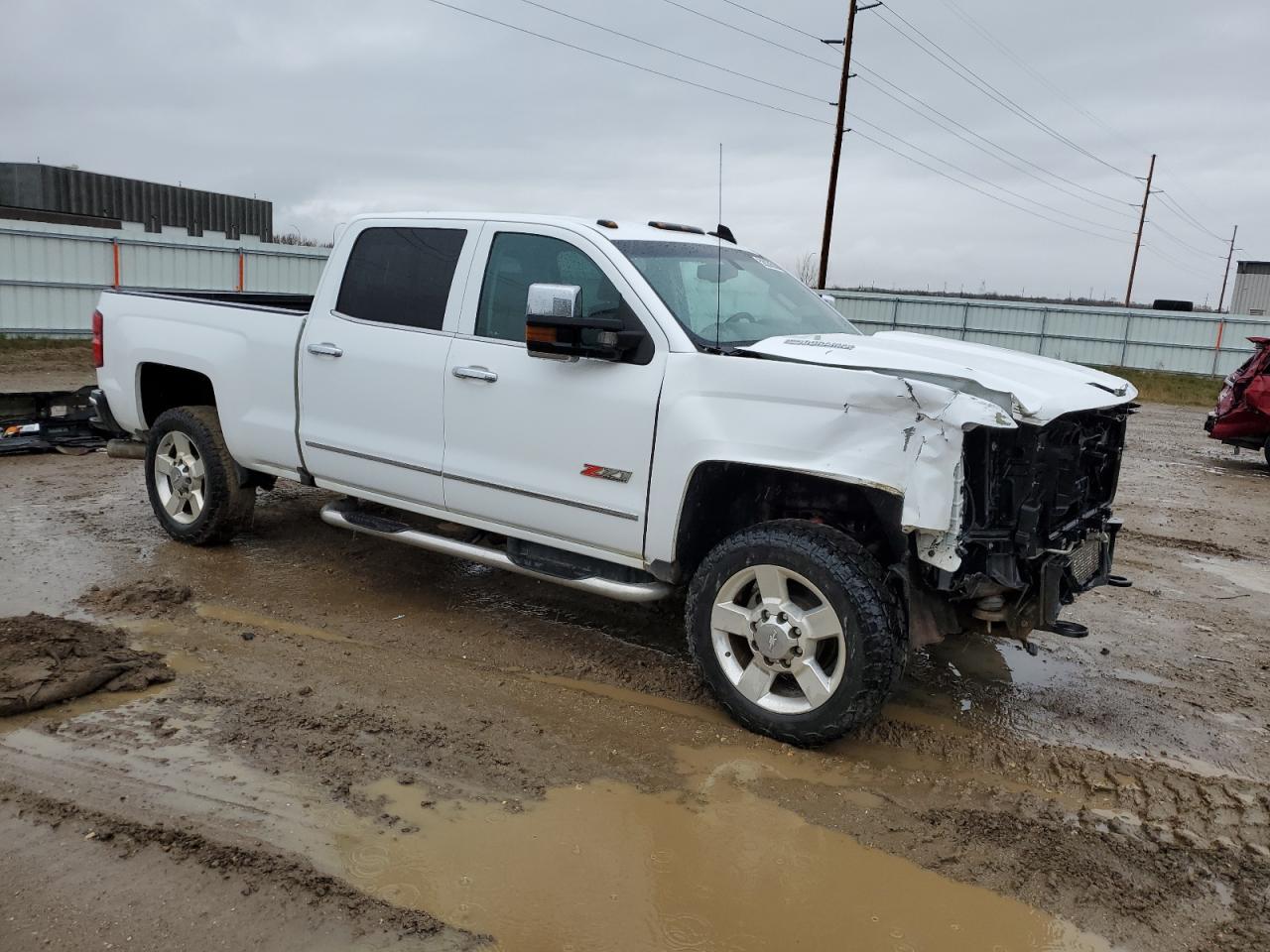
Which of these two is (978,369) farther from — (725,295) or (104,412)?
(104,412)

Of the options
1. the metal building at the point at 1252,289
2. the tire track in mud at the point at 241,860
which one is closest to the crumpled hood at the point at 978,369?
the tire track in mud at the point at 241,860

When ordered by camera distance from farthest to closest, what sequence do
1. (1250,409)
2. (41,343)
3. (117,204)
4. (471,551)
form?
1. (117,204)
2. (41,343)
3. (1250,409)
4. (471,551)

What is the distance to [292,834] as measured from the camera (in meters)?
3.26

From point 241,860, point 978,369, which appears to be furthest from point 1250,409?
point 241,860

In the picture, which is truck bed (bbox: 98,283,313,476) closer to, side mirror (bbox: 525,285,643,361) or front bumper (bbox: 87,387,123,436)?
front bumper (bbox: 87,387,123,436)

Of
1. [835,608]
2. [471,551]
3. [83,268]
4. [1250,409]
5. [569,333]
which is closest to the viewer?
[835,608]

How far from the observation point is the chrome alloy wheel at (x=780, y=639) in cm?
394

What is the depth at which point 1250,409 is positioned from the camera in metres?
12.5

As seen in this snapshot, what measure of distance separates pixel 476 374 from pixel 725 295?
1.25 meters

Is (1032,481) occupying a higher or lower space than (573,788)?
higher

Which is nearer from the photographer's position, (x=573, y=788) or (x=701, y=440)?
(x=573, y=788)

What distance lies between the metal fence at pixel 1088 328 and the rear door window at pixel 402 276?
64.3 ft

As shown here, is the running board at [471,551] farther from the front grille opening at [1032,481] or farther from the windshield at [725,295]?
the front grille opening at [1032,481]

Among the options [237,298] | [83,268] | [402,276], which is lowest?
[83,268]
